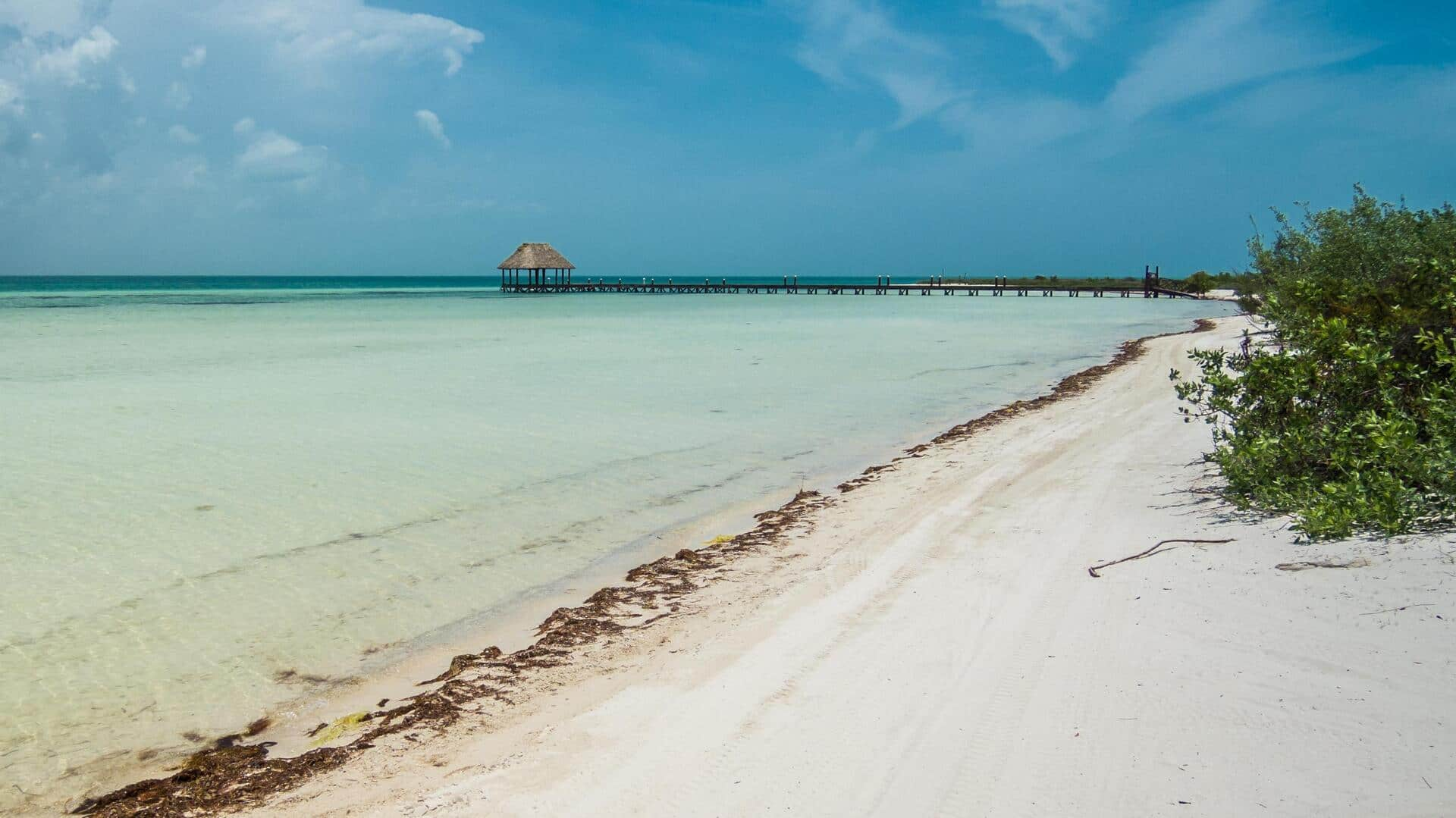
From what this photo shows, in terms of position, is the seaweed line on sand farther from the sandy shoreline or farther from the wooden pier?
the wooden pier

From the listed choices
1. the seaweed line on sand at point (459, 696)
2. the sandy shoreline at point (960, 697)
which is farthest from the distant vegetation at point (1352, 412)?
the seaweed line on sand at point (459, 696)

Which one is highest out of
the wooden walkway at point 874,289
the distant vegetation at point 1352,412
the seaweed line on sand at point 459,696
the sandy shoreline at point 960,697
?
the wooden walkway at point 874,289

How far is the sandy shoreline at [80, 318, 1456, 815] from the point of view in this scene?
8.53 feet

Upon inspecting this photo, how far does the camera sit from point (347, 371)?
17516 millimetres

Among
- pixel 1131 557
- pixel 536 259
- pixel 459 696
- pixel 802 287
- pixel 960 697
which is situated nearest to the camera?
pixel 960 697

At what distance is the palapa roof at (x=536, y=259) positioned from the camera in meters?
68.6

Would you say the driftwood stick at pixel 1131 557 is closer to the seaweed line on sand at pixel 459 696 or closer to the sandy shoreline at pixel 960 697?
the sandy shoreline at pixel 960 697

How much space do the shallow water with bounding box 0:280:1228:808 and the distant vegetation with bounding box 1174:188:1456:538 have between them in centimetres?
397

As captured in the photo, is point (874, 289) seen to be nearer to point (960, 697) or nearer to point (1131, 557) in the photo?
point (1131, 557)

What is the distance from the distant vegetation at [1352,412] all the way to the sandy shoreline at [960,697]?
254 mm

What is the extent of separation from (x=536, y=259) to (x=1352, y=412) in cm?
6761

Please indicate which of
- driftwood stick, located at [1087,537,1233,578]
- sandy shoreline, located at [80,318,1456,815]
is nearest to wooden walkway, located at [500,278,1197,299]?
driftwood stick, located at [1087,537,1233,578]

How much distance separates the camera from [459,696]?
3.84m

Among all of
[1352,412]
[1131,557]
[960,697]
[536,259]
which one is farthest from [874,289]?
[960,697]
